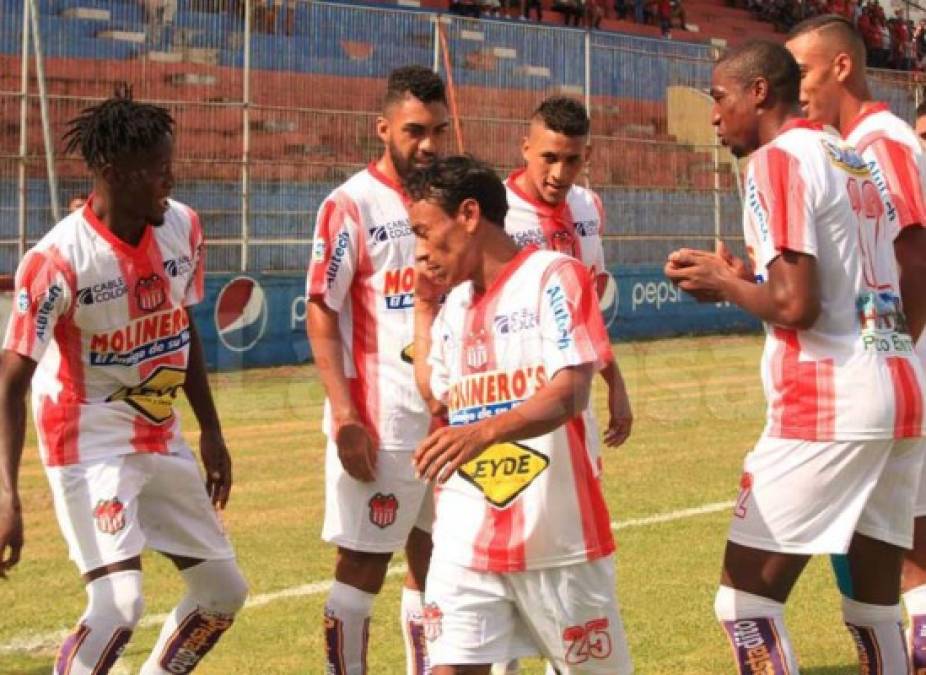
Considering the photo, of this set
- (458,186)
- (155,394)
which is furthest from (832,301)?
(155,394)

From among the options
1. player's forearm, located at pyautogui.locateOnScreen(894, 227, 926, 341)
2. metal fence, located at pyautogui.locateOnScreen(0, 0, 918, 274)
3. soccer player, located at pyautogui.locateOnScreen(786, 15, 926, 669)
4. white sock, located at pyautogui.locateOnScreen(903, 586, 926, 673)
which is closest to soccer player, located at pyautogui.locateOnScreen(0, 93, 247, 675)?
soccer player, located at pyautogui.locateOnScreen(786, 15, 926, 669)

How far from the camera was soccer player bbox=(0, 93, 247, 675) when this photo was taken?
5.51 meters

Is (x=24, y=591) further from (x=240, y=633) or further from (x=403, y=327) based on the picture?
(x=403, y=327)

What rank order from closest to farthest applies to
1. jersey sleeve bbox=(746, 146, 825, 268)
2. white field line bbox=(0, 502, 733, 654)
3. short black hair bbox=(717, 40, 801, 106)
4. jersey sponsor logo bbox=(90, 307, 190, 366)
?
jersey sleeve bbox=(746, 146, 825, 268)
short black hair bbox=(717, 40, 801, 106)
jersey sponsor logo bbox=(90, 307, 190, 366)
white field line bbox=(0, 502, 733, 654)

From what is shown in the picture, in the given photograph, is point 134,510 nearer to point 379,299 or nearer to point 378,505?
point 378,505

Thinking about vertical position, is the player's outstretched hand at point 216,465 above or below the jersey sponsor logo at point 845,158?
below

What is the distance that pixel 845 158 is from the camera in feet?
17.1

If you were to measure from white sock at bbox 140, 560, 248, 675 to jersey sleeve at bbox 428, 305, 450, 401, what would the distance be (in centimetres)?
134

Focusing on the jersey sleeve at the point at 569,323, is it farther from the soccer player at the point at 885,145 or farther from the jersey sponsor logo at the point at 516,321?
the soccer player at the point at 885,145

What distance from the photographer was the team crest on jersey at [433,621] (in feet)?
15.8

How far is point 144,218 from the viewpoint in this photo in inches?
227

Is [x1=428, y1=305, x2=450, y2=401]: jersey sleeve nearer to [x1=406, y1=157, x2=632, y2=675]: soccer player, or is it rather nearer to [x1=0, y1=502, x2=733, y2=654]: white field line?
[x1=406, y1=157, x2=632, y2=675]: soccer player


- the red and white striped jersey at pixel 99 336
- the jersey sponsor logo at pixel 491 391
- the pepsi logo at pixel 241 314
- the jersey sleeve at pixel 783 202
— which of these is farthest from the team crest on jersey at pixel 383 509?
the pepsi logo at pixel 241 314

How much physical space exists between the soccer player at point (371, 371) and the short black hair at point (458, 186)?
138cm
